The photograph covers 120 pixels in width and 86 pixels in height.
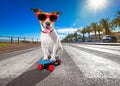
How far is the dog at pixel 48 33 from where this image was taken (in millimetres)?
3838

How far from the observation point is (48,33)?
12.9ft

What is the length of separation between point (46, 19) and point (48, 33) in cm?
36

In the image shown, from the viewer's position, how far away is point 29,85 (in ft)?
8.48

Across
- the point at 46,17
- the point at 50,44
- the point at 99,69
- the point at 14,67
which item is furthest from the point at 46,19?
the point at 99,69

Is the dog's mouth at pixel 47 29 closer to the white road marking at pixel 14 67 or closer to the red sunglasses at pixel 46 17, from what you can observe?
the red sunglasses at pixel 46 17

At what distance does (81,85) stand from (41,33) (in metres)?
1.90

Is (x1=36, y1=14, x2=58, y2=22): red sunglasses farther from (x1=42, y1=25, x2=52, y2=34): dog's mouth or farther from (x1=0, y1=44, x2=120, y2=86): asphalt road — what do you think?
(x1=0, y1=44, x2=120, y2=86): asphalt road

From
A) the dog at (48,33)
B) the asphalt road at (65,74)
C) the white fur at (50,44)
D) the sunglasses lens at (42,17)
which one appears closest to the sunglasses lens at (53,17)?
the dog at (48,33)

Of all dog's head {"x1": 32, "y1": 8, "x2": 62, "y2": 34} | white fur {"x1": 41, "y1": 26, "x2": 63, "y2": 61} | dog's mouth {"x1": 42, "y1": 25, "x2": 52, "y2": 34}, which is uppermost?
dog's head {"x1": 32, "y1": 8, "x2": 62, "y2": 34}

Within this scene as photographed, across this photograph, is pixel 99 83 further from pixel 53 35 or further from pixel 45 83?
pixel 53 35

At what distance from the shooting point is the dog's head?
3826 millimetres

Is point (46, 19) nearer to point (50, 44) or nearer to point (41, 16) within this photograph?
point (41, 16)

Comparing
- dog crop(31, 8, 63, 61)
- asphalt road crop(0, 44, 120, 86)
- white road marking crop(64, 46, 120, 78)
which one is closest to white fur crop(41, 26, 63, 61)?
dog crop(31, 8, 63, 61)

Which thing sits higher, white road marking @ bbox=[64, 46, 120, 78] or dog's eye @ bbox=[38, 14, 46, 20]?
dog's eye @ bbox=[38, 14, 46, 20]
